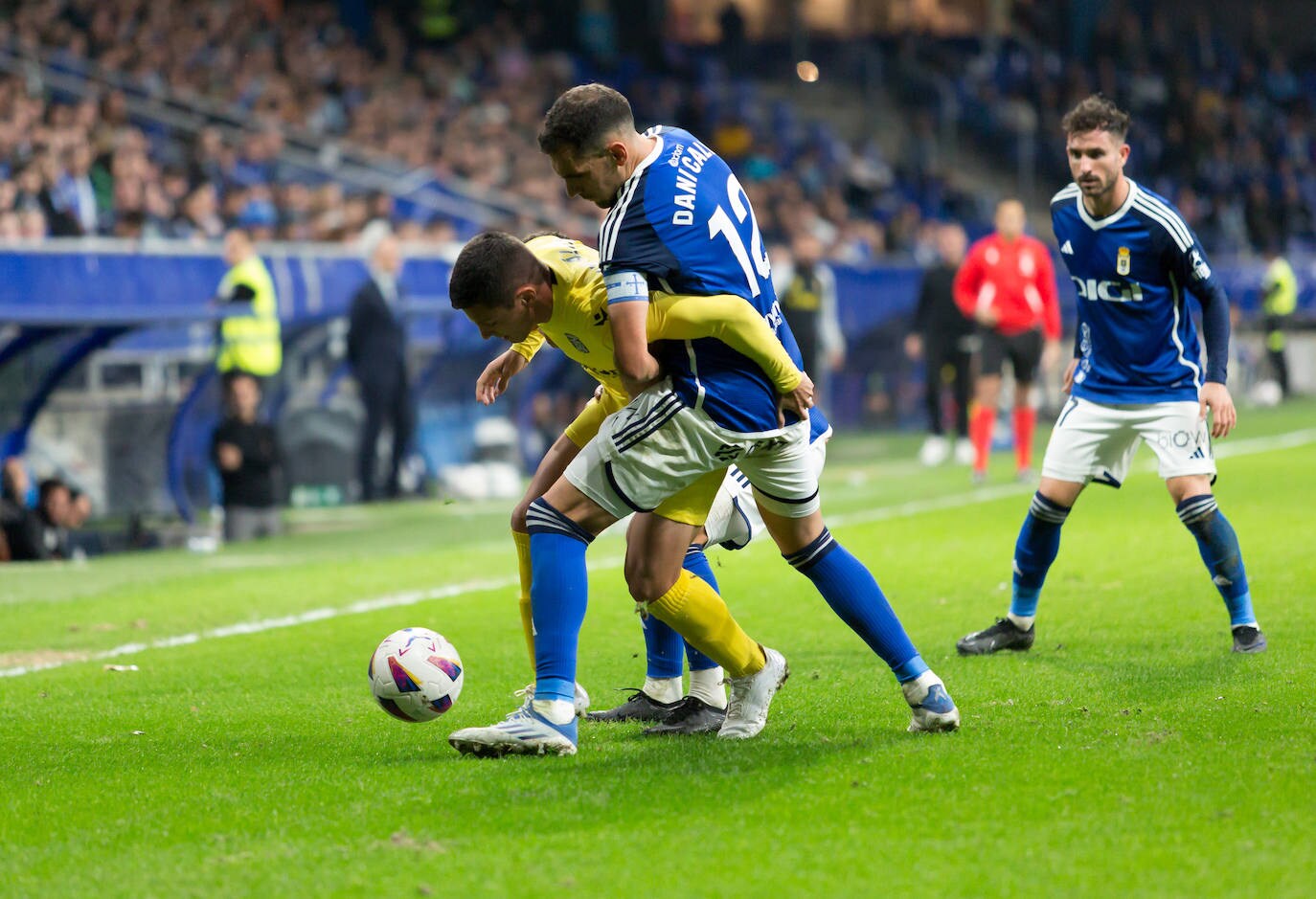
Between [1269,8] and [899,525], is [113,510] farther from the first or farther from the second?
[1269,8]

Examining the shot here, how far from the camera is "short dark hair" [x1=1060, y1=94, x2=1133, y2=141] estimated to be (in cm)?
644

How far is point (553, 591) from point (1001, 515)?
7.66m

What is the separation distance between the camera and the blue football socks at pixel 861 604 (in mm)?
5164

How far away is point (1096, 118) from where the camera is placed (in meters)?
6.43

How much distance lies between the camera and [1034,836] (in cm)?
398

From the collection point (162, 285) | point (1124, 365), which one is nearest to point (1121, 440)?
point (1124, 365)

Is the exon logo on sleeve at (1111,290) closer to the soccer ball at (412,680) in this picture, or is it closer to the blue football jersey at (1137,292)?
the blue football jersey at (1137,292)

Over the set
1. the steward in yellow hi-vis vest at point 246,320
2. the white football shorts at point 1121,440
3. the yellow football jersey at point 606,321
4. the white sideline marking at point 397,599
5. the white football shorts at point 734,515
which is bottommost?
the white sideline marking at point 397,599

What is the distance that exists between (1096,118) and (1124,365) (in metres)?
0.99

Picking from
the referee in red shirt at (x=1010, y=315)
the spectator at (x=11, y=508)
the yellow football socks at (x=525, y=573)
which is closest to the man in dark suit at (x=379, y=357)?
the spectator at (x=11, y=508)

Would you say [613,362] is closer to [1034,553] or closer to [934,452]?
[1034,553]

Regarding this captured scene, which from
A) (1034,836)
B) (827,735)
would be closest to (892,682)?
(827,735)

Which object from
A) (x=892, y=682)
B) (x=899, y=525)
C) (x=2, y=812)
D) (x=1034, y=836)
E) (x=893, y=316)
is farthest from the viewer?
(x=893, y=316)

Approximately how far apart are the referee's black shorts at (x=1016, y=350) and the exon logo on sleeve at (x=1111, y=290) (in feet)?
27.0
